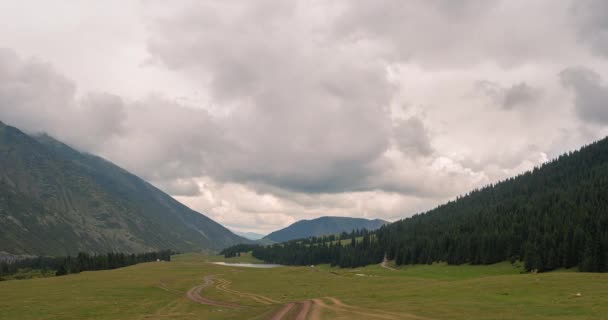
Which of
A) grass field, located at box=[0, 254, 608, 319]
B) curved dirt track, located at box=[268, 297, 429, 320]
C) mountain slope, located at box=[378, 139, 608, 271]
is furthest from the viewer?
mountain slope, located at box=[378, 139, 608, 271]

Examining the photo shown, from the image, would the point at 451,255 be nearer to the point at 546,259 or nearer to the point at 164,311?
the point at 546,259

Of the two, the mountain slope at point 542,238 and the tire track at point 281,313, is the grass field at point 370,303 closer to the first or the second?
the tire track at point 281,313

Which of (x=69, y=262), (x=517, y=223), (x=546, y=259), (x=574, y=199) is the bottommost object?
(x=69, y=262)

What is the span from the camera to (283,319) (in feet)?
148

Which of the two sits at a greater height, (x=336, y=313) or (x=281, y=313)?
(x=336, y=313)

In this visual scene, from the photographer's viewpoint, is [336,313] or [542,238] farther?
[542,238]

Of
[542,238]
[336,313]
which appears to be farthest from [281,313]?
[542,238]

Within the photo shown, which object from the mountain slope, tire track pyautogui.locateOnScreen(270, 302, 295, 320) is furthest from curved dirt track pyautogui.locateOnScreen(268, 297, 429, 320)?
the mountain slope

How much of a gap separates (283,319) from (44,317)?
3682cm

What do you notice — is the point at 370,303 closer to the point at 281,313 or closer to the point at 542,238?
the point at 281,313

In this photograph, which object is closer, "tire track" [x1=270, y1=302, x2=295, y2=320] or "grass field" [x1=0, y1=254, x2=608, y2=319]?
"grass field" [x1=0, y1=254, x2=608, y2=319]

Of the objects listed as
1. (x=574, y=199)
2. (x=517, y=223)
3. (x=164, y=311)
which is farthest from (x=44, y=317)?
(x=574, y=199)

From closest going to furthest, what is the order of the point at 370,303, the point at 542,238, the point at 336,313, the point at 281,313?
the point at 336,313 < the point at 281,313 < the point at 370,303 < the point at 542,238

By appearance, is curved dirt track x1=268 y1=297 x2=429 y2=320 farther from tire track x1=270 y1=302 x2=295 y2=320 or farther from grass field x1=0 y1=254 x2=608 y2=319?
grass field x1=0 y1=254 x2=608 y2=319
